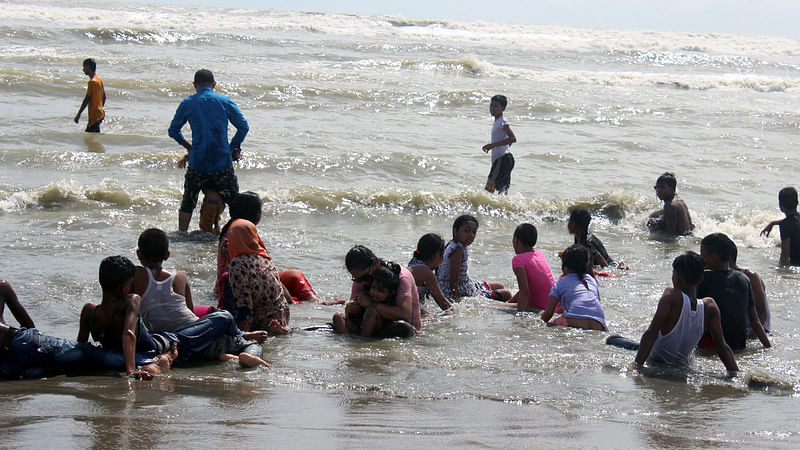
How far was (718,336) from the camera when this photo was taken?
5641 millimetres

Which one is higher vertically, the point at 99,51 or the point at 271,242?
the point at 99,51

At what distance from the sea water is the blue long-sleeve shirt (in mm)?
945

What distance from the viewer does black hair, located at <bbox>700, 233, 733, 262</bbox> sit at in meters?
6.16

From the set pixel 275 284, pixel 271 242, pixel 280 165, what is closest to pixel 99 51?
pixel 280 165

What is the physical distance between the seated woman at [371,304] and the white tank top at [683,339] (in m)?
1.82

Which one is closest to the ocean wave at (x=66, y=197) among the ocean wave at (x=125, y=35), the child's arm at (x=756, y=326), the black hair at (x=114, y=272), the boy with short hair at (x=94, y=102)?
the boy with short hair at (x=94, y=102)

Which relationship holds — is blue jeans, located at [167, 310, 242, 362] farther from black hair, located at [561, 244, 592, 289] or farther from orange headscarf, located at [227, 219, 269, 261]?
black hair, located at [561, 244, 592, 289]

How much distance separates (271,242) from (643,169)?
9.29 m

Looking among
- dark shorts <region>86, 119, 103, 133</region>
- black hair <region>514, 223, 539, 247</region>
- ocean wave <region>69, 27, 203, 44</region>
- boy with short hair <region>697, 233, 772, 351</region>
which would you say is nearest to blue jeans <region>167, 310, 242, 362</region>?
black hair <region>514, 223, 539, 247</region>

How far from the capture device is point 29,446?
3592 mm

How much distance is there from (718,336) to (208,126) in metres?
6.09

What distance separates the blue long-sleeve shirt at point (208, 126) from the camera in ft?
31.6

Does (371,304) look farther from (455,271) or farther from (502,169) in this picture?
(502,169)

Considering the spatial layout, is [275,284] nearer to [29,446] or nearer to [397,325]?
[397,325]
